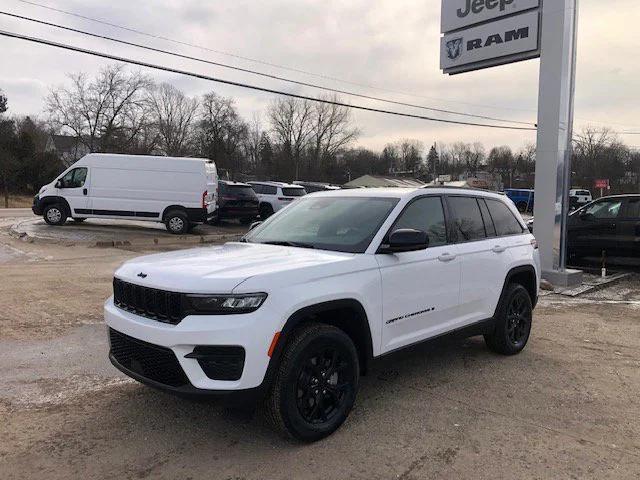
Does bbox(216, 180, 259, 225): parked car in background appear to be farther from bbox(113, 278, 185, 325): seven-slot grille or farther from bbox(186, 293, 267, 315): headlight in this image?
bbox(186, 293, 267, 315): headlight

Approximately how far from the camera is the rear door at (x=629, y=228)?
11.1 metres

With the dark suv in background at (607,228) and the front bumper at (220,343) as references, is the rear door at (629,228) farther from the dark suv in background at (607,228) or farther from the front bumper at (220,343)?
the front bumper at (220,343)

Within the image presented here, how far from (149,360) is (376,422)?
1.68 meters

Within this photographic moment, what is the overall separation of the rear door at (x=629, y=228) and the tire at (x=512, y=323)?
6.56m

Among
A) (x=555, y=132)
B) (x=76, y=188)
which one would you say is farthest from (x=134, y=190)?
(x=555, y=132)

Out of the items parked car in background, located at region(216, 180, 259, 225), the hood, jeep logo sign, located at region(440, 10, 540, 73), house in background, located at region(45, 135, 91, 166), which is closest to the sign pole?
jeep logo sign, located at region(440, 10, 540, 73)

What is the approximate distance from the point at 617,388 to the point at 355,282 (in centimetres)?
283

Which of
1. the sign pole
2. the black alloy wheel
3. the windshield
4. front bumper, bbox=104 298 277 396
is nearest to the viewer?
front bumper, bbox=104 298 277 396

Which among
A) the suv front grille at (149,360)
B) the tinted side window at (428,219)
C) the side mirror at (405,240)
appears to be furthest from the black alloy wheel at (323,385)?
the tinted side window at (428,219)

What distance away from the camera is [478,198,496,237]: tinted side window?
548cm

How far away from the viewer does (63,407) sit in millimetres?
4176

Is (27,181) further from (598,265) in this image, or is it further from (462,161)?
(462,161)

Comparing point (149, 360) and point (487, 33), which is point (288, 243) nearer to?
point (149, 360)

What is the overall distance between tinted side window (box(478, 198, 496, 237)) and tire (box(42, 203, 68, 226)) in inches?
638
